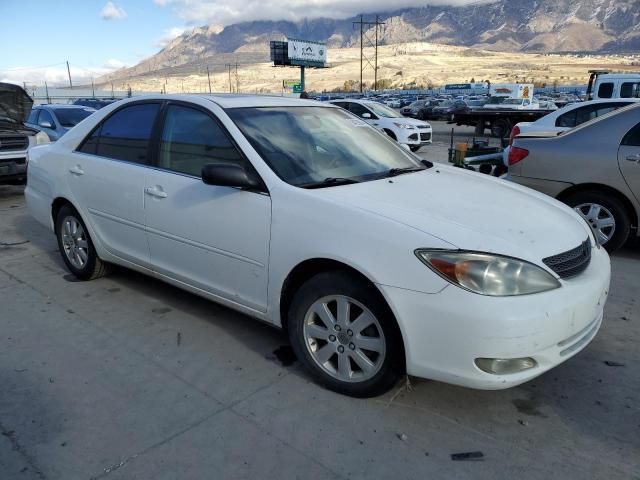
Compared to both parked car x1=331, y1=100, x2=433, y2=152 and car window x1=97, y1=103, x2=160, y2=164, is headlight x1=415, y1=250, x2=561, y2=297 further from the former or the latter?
parked car x1=331, y1=100, x2=433, y2=152

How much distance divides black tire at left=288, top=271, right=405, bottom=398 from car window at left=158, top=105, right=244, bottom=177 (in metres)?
0.96

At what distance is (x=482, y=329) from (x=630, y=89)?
1500 cm

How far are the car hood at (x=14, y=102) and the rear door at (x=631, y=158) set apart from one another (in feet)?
30.7

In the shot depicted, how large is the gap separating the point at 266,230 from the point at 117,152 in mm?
1761

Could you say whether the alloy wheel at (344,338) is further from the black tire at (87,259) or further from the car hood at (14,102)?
the car hood at (14,102)

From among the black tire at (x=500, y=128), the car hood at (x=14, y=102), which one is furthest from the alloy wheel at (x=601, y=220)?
the black tire at (x=500, y=128)

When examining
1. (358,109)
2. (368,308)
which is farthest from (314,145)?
(358,109)

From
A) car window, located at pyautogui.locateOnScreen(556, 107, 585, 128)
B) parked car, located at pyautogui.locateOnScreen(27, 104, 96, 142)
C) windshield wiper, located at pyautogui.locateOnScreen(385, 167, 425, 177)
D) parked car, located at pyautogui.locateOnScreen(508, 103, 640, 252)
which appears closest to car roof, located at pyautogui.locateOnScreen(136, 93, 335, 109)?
windshield wiper, located at pyautogui.locateOnScreen(385, 167, 425, 177)

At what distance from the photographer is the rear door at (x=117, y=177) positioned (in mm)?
3918

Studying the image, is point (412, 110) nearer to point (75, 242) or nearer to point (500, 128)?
point (500, 128)

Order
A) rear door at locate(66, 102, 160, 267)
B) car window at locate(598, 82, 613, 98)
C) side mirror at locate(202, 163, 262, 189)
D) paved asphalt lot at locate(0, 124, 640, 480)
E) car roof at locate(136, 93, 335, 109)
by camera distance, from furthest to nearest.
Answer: car window at locate(598, 82, 613, 98)
rear door at locate(66, 102, 160, 267)
car roof at locate(136, 93, 335, 109)
side mirror at locate(202, 163, 262, 189)
paved asphalt lot at locate(0, 124, 640, 480)

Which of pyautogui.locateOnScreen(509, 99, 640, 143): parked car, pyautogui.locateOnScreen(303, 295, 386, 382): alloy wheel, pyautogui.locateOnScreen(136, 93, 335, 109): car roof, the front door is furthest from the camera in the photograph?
pyautogui.locateOnScreen(509, 99, 640, 143): parked car

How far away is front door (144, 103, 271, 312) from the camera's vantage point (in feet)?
10.4

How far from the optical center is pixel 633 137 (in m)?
5.29
